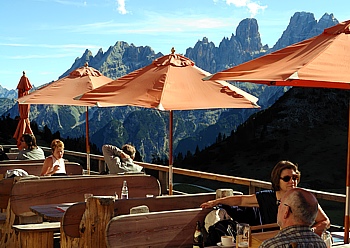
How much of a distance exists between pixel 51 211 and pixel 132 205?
1178 millimetres

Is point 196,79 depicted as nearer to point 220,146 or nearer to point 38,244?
point 38,244

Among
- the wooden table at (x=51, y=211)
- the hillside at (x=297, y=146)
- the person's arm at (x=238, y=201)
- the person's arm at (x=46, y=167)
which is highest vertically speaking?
the person's arm at (x=238, y=201)

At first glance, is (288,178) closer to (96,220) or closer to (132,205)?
(132,205)

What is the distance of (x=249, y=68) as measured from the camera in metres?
3.90

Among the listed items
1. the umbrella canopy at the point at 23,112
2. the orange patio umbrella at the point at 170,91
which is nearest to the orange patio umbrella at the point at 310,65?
the orange patio umbrella at the point at 170,91

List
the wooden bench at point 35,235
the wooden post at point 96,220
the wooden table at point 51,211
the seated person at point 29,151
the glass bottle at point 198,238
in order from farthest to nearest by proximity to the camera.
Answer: the seated person at point 29,151 → the wooden bench at point 35,235 → the wooden table at point 51,211 → the wooden post at point 96,220 → the glass bottle at point 198,238

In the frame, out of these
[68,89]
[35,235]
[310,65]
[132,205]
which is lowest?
[35,235]

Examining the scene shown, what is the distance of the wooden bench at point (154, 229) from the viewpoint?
11.8 ft

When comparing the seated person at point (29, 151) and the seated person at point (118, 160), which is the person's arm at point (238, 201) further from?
the seated person at point (29, 151)

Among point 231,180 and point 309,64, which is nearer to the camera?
point 309,64

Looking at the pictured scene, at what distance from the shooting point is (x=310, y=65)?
131 inches

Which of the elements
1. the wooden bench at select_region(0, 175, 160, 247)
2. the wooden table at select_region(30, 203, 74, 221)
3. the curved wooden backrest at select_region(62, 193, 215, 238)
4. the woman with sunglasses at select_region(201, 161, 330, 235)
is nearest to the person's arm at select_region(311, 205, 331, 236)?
the woman with sunglasses at select_region(201, 161, 330, 235)

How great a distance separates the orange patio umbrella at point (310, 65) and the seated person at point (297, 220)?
2.47ft

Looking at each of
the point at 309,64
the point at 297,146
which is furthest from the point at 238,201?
the point at 297,146
